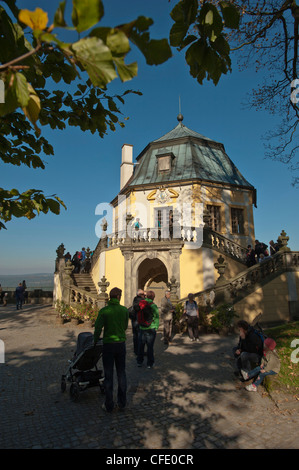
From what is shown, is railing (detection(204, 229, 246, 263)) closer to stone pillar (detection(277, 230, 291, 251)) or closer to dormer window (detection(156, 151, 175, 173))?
stone pillar (detection(277, 230, 291, 251))

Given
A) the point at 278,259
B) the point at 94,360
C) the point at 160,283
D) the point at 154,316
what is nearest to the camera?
the point at 94,360

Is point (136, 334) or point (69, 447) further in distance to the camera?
point (136, 334)

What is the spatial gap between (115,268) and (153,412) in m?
13.2

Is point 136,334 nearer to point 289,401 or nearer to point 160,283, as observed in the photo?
point 289,401

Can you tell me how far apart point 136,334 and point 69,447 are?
4.24m

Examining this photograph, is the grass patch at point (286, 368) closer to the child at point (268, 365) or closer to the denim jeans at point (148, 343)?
the child at point (268, 365)

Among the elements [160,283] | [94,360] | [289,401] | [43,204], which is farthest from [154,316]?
[160,283]

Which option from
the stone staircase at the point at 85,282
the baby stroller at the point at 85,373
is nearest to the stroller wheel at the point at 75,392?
the baby stroller at the point at 85,373

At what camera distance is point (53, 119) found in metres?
3.55

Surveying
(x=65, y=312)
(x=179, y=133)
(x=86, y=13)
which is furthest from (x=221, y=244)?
(x=86, y=13)

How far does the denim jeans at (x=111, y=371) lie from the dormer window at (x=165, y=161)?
18378 millimetres

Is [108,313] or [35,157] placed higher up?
[35,157]

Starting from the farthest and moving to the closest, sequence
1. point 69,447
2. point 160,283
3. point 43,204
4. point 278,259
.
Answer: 1. point 160,283
2. point 278,259
3. point 69,447
4. point 43,204

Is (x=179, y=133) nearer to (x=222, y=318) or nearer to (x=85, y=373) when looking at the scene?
(x=222, y=318)
